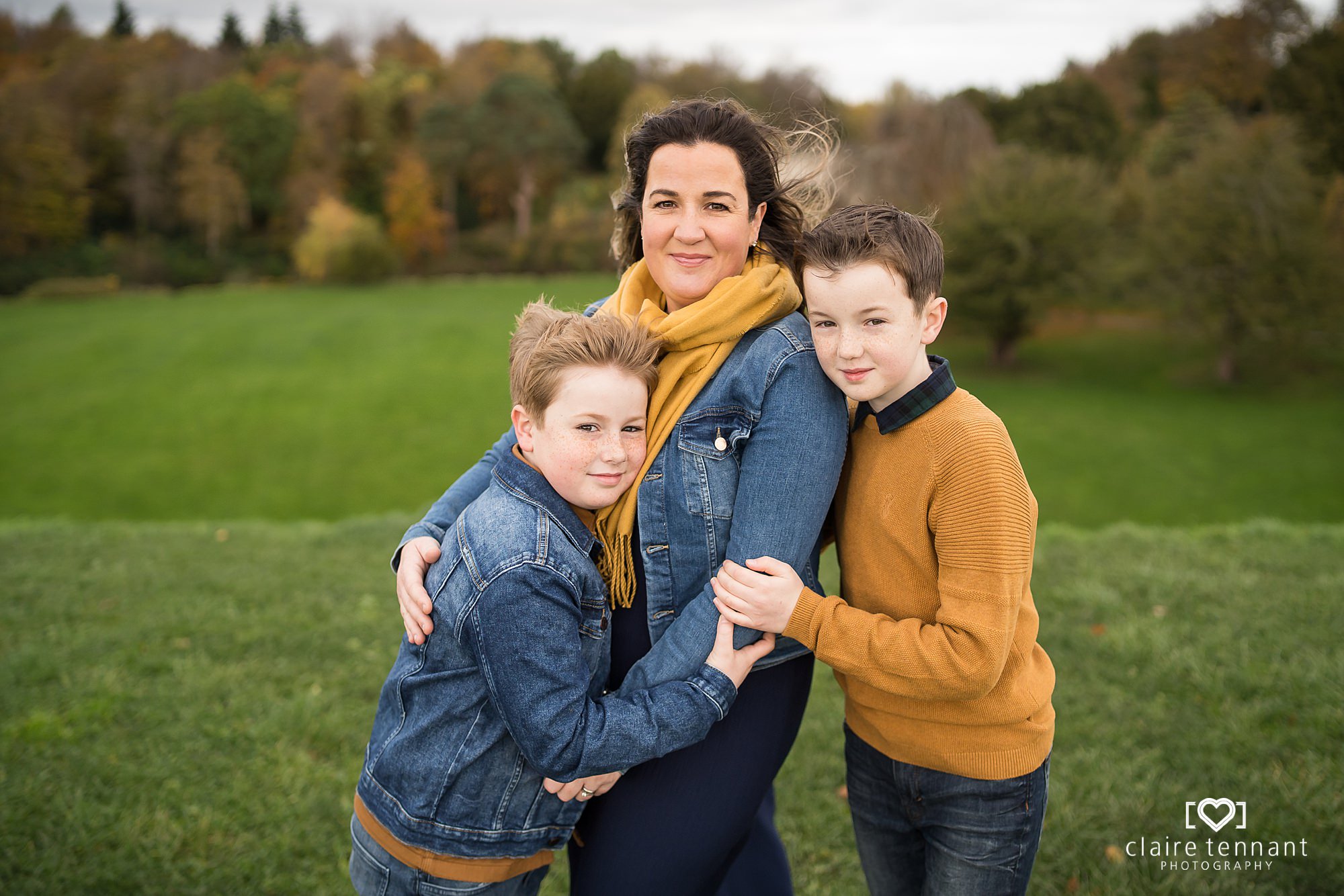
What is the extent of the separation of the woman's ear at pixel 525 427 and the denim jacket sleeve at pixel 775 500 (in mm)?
446

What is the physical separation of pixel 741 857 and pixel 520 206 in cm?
4046

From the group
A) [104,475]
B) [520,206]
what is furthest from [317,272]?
[104,475]

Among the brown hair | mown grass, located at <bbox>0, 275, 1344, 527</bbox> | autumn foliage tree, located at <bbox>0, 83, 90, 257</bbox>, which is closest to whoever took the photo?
the brown hair

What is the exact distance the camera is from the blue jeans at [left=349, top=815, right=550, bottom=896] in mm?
1788

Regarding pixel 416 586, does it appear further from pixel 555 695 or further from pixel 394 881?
pixel 394 881

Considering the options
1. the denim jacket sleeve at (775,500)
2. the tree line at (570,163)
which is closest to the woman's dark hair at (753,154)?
the denim jacket sleeve at (775,500)

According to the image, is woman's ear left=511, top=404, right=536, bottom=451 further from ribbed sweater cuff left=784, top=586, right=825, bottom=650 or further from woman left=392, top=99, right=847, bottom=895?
ribbed sweater cuff left=784, top=586, right=825, bottom=650

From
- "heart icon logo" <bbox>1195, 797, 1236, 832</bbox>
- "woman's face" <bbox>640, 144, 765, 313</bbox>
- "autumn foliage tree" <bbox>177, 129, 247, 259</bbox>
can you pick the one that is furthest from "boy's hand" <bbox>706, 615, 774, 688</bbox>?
"autumn foliage tree" <bbox>177, 129, 247, 259</bbox>

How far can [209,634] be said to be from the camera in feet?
15.6

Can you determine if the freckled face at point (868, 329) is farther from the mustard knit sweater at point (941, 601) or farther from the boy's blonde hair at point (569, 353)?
the boy's blonde hair at point (569, 353)

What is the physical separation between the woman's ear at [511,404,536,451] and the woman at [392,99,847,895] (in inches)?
9.2

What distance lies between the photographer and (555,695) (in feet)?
5.17

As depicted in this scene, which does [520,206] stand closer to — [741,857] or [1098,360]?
[1098,360]

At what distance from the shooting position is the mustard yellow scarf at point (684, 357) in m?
1.80
